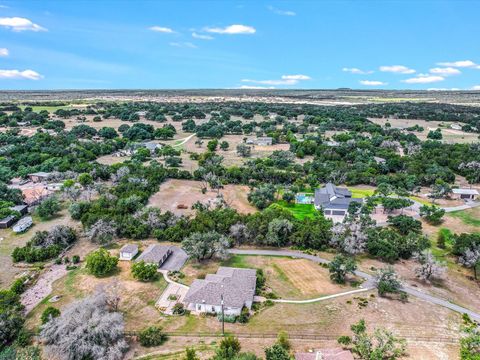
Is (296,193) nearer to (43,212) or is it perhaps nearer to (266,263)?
(266,263)

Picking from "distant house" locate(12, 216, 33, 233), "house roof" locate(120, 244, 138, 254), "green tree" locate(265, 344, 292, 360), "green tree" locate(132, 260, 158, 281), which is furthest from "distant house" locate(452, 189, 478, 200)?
"distant house" locate(12, 216, 33, 233)

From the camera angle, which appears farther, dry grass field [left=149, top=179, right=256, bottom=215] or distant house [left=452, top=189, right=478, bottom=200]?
distant house [left=452, top=189, right=478, bottom=200]

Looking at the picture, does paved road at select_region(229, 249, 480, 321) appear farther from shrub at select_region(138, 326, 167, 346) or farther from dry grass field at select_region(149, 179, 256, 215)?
shrub at select_region(138, 326, 167, 346)

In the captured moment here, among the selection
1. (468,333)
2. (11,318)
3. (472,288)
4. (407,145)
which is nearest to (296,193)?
(472,288)

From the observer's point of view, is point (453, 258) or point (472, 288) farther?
point (453, 258)

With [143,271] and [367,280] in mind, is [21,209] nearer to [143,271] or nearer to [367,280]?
[143,271]

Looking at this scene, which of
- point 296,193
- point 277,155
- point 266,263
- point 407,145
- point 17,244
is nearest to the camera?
point 266,263

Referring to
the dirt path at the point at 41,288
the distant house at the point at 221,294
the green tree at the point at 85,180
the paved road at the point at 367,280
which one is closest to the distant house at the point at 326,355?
the distant house at the point at 221,294
